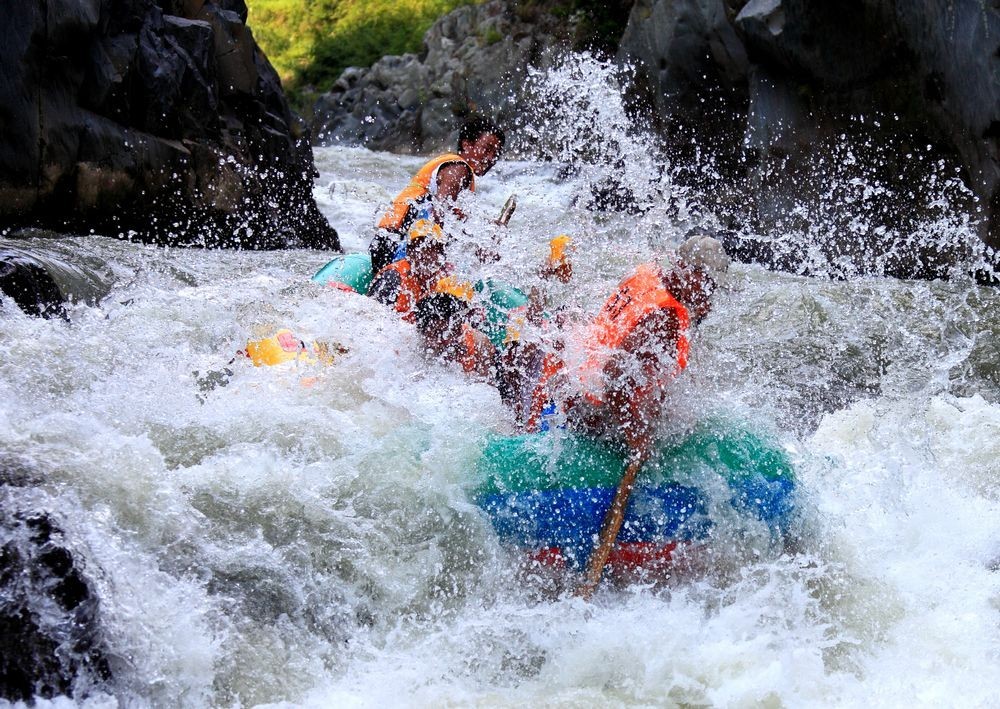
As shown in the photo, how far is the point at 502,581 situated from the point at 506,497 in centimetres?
27

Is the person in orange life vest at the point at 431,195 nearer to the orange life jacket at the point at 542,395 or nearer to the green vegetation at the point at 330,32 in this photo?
the orange life jacket at the point at 542,395

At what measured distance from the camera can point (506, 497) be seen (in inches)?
133

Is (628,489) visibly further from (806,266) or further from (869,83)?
(869,83)

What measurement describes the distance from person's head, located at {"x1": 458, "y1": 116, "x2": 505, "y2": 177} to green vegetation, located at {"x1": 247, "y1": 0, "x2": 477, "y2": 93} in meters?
23.9

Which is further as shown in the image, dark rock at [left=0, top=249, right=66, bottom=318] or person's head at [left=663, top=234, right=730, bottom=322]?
dark rock at [left=0, top=249, right=66, bottom=318]

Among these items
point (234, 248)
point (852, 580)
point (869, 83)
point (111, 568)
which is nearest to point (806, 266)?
point (869, 83)

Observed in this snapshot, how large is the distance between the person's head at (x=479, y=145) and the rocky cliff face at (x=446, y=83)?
43.6 feet

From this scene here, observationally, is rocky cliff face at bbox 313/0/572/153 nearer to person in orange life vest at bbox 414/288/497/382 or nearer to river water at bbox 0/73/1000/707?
person in orange life vest at bbox 414/288/497/382

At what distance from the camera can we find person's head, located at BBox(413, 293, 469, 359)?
475 centimetres

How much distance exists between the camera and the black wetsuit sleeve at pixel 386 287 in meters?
4.85

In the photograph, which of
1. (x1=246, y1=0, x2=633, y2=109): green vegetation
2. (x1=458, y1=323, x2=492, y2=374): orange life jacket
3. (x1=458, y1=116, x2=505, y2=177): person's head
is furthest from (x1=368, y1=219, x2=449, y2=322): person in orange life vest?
(x1=246, y1=0, x2=633, y2=109): green vegetation

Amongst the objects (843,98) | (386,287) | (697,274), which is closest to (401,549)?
(697,274)

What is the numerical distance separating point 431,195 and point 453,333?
2.28 feet

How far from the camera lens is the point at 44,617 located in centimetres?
263
